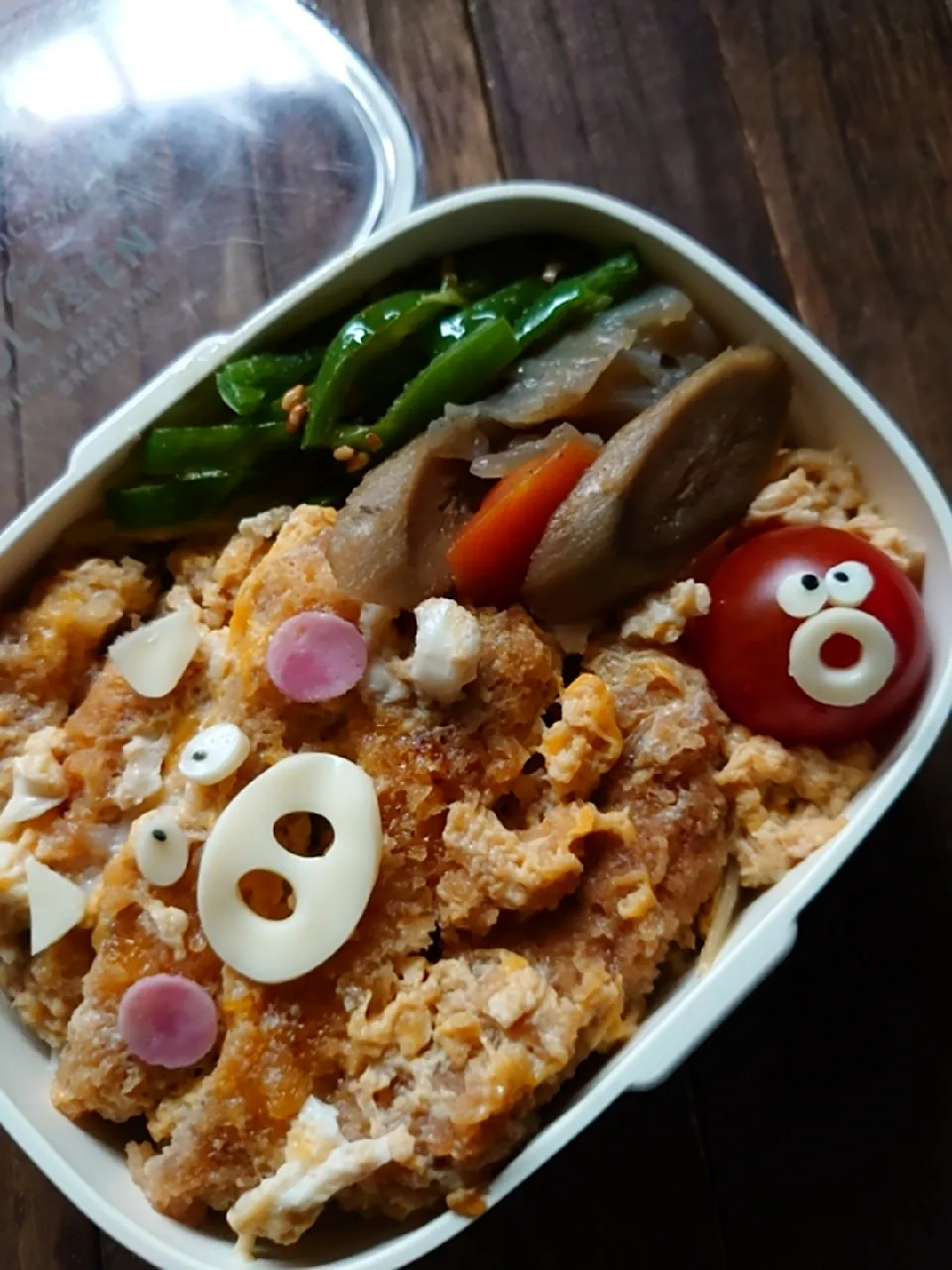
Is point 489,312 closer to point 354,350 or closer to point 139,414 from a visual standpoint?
point 354,350

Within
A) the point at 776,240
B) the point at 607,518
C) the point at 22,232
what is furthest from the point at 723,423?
the point at 22,232

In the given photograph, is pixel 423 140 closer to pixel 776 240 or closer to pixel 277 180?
pixel 277 180

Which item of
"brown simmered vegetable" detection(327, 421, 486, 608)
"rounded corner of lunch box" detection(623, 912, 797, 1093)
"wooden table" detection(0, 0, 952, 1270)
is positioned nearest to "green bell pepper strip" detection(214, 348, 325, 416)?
"brown simmered vegetable" detection(327, 421, 486, 608)

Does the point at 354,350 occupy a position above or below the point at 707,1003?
above

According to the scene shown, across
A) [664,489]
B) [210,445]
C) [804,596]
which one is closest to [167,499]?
[210,445]

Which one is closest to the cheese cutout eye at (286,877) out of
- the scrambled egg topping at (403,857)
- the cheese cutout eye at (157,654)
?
the scrambled egg topping at (403,857)
